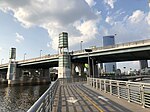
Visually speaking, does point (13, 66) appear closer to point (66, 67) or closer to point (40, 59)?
A: point (40, 59)

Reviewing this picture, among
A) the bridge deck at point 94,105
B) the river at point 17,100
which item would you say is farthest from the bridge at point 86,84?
the river at point 17,100

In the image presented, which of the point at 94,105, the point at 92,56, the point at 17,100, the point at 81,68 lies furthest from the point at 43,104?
the point at 81,68

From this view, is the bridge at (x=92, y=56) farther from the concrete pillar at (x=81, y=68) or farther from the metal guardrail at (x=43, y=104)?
the metal guardrail at (x=43, y=104)

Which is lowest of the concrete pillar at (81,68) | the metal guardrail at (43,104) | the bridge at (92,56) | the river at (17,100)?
the river at (17,100)

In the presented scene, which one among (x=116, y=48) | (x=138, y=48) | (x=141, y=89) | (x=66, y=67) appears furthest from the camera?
(x=66, y=67)

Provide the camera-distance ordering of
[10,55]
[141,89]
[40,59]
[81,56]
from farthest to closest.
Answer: [10,55], [40,59], [81,56], [141,89]

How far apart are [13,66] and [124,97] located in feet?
295

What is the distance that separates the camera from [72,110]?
9.83m

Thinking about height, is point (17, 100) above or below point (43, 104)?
below

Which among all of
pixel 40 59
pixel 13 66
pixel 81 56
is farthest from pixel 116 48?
pixel 13 66

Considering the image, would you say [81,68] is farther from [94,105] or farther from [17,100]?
[94,105]

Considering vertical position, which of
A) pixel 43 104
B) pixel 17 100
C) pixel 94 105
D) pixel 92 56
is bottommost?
pixel 17 100

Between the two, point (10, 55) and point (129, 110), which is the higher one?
point (10, 55)

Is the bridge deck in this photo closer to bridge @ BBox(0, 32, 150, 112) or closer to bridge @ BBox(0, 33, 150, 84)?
bridge @ BBox(0, 32, 150, 112)
